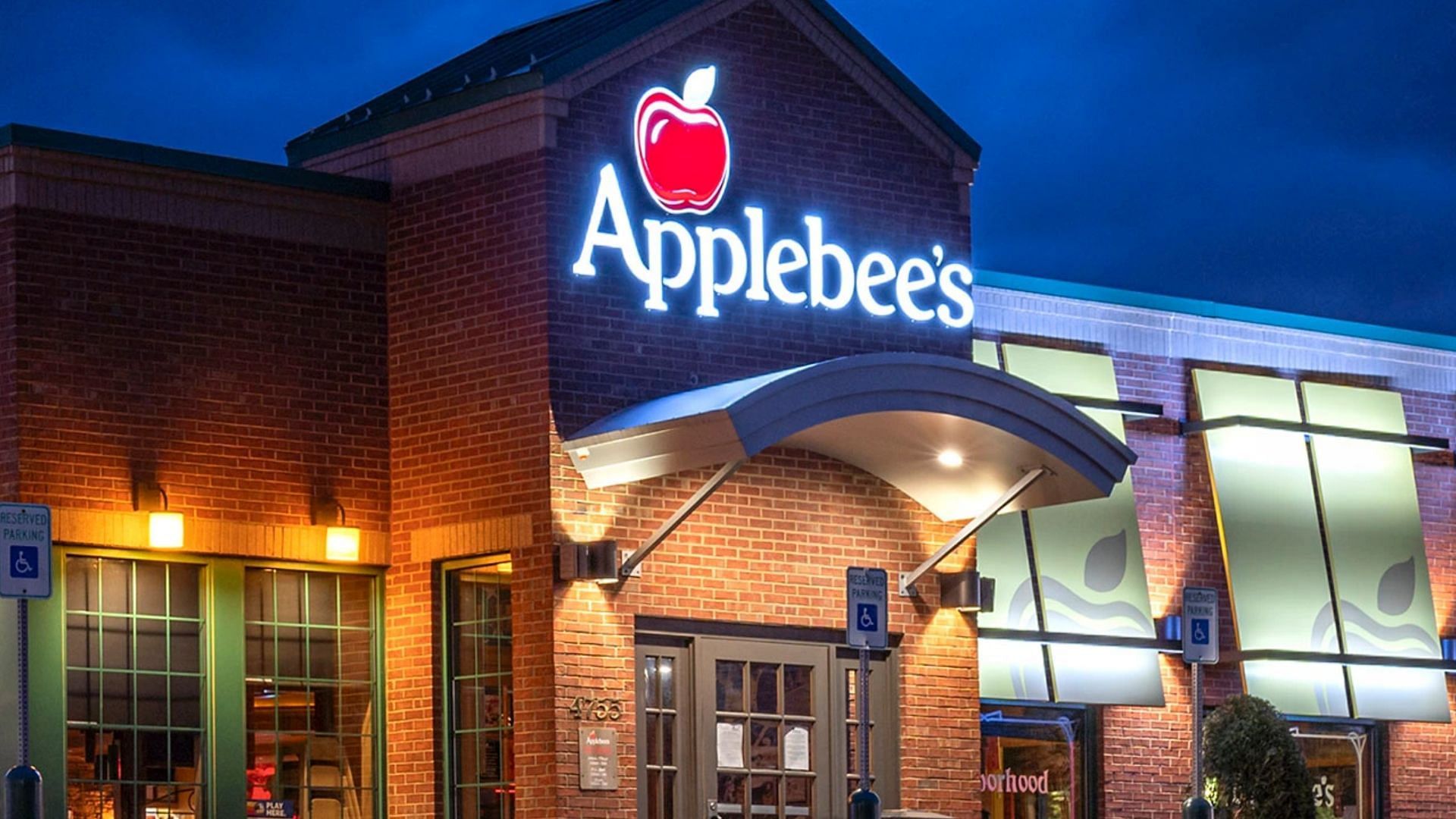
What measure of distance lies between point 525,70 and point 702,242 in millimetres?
1968

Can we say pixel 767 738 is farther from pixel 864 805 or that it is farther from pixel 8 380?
pixel 8 380

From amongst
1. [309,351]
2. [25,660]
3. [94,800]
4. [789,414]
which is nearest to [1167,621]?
[789,414]

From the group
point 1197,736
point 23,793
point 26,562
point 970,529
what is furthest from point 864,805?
point 26,562

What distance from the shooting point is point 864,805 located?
16.7 metres

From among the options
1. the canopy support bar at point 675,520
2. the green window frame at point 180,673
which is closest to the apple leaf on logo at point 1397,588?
the canopy support bar at point 675,520

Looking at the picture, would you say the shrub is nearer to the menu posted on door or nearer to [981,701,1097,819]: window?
[981,701,1097,819]: window

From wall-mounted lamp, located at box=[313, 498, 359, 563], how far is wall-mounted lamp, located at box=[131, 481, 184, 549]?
4.22ft

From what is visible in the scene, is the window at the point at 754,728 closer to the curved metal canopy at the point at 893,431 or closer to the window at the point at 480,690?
the window at the point at 480,690

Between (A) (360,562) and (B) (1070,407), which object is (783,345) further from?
(A) (360,562)

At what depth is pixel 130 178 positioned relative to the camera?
1839cm

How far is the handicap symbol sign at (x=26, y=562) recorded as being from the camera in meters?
14.0

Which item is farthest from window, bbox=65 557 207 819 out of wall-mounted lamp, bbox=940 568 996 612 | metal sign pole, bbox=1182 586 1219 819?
metal sign pole, bbox=1182 586 1219 819

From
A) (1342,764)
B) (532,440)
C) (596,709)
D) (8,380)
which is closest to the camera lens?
(8,380)

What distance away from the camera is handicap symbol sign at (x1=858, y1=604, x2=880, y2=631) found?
1688cm
